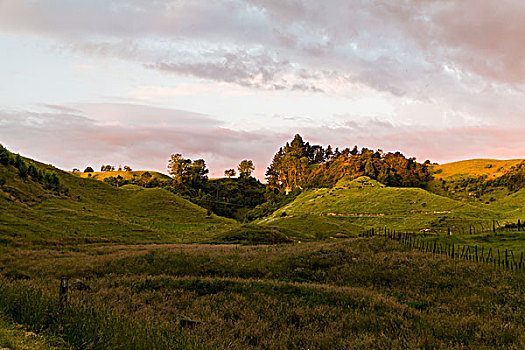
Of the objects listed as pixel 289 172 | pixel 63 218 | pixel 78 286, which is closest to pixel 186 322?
pixel 78 286

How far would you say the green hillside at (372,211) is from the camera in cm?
7775

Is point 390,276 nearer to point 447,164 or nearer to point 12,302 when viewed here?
point 12,302

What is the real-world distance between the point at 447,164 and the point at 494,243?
15416 centimetres

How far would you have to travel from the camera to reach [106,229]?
53.9m

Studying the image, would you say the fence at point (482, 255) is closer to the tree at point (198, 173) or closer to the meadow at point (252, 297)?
the meadow at point (252, 297)

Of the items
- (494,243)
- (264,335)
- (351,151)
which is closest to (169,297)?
(264,335)

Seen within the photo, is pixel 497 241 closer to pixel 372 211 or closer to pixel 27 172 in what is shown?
pixel 372 211

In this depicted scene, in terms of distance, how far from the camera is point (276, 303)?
15.6m

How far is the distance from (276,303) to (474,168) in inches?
6438

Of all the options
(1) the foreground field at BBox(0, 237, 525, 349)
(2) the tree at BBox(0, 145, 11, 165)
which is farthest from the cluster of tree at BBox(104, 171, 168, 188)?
(1) the foreground field at BBox(0, 237, 525, 349)

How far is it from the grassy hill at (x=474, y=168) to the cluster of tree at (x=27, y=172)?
14614 cm

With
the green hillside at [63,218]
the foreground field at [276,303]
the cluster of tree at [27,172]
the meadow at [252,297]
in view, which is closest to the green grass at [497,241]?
the meadow at [252,297]

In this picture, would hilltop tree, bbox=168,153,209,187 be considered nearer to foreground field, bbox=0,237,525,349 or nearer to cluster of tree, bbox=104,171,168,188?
cluster of tree, bbox=104,171,168,188

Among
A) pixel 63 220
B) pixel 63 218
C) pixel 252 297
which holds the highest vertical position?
pixel 252 297
